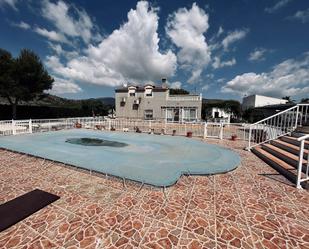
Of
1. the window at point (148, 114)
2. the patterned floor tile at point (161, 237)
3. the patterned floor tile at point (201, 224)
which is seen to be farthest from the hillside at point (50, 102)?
the patterned floor tile at point (201, 224)

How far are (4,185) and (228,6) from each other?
1225 cm

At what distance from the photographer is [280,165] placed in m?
5.05

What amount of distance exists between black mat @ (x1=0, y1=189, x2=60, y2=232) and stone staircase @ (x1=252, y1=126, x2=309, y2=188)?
6206mm

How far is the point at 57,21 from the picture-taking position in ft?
34.1

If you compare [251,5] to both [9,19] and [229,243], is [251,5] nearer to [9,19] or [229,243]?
[229,243]

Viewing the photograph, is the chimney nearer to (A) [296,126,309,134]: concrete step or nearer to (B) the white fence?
(B) the white fence

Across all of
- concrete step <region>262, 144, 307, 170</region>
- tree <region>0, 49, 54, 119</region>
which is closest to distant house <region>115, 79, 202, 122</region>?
tree <region>0, 49, 54, 119</region>

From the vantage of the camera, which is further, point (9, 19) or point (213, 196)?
point (9, 19)

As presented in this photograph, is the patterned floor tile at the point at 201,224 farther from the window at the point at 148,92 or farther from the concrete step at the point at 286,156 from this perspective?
the window at the point at 148,92

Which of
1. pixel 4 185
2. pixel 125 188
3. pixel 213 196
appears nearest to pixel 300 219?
pixel 213 196

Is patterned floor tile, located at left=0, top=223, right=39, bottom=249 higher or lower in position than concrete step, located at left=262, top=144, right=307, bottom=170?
lower

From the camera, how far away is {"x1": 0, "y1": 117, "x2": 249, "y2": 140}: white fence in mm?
10773

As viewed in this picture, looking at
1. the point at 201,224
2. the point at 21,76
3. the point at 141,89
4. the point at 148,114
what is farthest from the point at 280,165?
the point at 21,76

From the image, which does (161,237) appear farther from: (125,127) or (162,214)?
(125,127)
